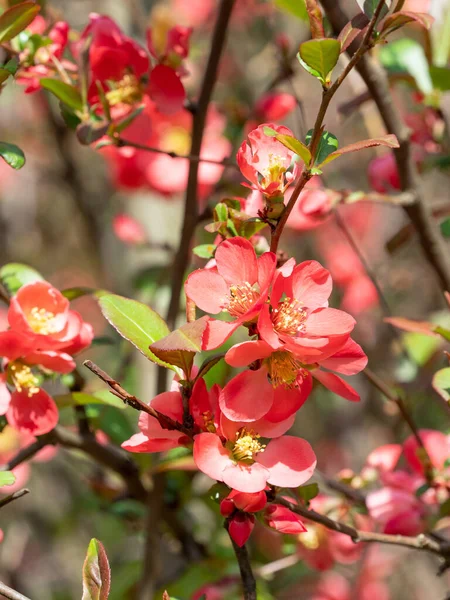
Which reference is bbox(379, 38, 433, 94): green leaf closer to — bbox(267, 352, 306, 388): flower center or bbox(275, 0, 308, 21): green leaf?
bbox(275, 0, 308, 21): green leaf

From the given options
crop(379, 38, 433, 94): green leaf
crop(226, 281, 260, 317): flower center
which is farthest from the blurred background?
crop(226, 281, 260, 317): flower center

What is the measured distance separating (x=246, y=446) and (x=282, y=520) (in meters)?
0.07

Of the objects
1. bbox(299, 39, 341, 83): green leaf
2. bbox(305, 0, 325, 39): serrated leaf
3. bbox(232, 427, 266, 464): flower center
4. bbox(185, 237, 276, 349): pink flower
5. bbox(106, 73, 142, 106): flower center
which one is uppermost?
bbox(305, 0, 325, 39): serrated leaf

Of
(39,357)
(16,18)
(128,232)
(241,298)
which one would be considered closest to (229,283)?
(241,298)

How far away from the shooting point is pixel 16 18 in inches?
26.4

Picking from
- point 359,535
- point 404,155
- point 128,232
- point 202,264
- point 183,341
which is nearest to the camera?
point 183,341

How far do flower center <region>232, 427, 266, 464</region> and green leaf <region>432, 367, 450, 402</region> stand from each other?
0.58 feet

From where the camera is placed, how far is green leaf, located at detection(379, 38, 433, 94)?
1.09 metres

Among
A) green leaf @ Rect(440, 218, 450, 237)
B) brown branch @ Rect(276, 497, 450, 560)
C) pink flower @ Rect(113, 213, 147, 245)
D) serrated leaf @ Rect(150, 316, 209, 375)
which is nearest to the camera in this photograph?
serrated leaf @ Rect(150, 316, 209, 375)

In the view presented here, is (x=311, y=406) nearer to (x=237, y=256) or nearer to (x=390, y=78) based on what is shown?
(x=390, y=78)

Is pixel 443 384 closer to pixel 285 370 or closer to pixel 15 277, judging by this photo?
pixel 285 370

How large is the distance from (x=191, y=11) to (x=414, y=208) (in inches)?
106

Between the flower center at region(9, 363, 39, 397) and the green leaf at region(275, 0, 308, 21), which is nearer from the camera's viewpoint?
the flower center at region(9, 363, 39, 397)

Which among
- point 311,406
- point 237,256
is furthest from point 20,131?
point 237,256
